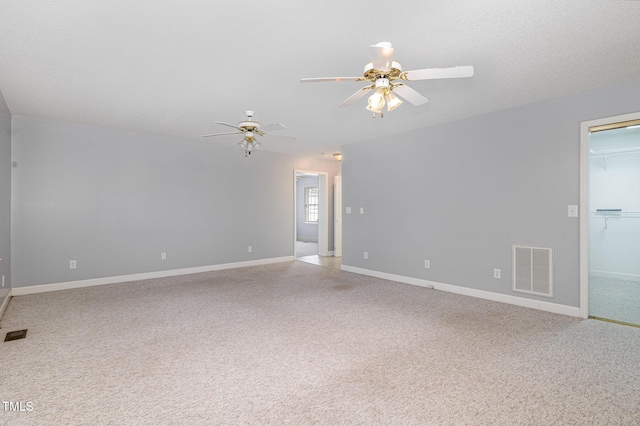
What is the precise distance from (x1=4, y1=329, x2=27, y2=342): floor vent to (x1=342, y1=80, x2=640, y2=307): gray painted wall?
4762 mm

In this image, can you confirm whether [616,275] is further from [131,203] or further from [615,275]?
[131,203]

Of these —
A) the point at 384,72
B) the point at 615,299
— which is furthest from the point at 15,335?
the point at 615,299

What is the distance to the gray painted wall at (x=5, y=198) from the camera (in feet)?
12.7

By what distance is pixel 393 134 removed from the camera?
18.3ft

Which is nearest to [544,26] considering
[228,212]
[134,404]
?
[134,404]

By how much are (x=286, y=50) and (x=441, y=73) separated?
1.23 meters

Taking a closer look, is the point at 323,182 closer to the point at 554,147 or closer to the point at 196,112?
the point at 196,112

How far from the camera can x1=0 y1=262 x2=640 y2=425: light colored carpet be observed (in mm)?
1939

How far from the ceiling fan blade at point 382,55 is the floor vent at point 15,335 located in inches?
156

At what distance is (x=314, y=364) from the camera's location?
2.53m

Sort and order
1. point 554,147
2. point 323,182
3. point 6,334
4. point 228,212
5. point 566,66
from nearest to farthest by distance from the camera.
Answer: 1. point 566,66
2. point 6,334
3. point 554,147
4. point 228,212
5. point 323,182

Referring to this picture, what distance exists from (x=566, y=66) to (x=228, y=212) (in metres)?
5.71

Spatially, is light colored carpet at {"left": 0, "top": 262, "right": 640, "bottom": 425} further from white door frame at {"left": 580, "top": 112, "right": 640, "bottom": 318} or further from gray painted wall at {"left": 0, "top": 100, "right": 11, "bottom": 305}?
gray painted wall at {"left": 0, "top": 100, "right": 11, "bottom": 305}

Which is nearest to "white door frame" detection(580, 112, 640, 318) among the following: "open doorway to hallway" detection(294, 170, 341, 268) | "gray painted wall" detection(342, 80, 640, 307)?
"gray painted wall" detection(342, 80, 640, 307)
